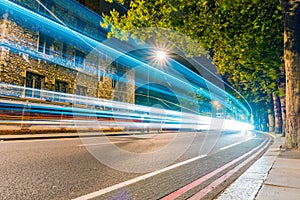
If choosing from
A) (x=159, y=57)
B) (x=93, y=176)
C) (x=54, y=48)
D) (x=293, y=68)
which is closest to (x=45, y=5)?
(x=54, y=48)

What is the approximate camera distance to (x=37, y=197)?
3.03 meters

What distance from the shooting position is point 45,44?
19.0 meters

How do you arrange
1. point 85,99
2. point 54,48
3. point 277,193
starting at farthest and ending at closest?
point 85,99, point 54,48, point 277,193

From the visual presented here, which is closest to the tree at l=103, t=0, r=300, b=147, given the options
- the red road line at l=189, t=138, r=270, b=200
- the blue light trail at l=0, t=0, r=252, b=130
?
the blue light trail at l=0, t=0, r=252, b=130

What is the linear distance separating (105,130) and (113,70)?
12472 millimetres

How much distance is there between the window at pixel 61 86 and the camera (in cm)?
1989

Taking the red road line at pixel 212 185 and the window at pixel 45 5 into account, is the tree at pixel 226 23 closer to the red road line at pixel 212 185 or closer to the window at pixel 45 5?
the red road line at pixel 212 185

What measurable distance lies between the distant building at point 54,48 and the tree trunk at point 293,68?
51.6ft

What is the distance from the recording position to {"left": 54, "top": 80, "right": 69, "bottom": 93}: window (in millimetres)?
19891

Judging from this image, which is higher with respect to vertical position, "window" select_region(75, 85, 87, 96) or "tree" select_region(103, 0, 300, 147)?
"tree" select_region(103, 0, 300, 147)

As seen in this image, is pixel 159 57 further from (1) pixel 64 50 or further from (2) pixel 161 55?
(1) pixel 64 50

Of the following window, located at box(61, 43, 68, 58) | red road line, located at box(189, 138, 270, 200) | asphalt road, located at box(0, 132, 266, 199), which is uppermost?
window, located at box(61, 43, 68, 58)

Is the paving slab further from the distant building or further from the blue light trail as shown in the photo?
the distant building

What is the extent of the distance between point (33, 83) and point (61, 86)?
2.86m
